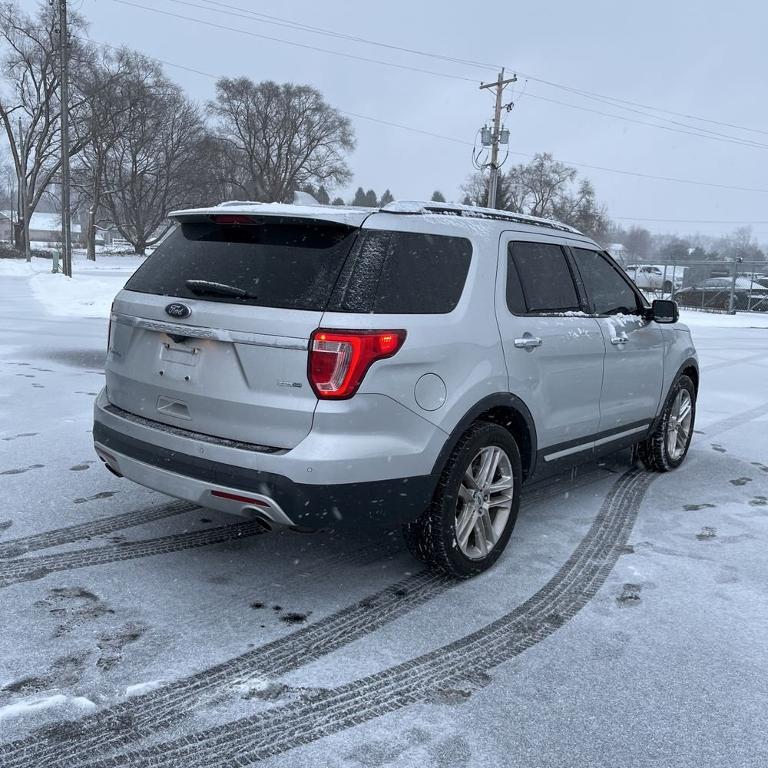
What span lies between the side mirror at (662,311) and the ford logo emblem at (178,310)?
3.34 m

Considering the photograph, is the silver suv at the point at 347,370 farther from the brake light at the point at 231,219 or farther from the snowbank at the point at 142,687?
the snowbank at the point at 142,687

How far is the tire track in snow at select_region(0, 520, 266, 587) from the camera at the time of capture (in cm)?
357

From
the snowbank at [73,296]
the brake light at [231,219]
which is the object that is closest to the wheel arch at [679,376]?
the brake light at [231,219]

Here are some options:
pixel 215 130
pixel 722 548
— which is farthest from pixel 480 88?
pixel 722 548

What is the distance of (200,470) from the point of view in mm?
3211

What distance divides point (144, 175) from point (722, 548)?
2202 inches

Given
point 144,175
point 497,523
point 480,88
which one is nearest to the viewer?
point 497,523

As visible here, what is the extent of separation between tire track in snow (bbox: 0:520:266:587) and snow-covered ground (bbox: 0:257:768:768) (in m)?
0.02

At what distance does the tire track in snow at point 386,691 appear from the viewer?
7.74 feet

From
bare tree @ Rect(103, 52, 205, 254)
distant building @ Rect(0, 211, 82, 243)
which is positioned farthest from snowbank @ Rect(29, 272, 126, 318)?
distant building @ Rect(0, 211, 82, 243)

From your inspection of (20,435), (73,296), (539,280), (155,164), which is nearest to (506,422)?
(539,280)

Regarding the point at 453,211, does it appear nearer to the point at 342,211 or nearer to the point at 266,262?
the point at 342,211

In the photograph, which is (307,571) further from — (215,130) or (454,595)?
(215,130)

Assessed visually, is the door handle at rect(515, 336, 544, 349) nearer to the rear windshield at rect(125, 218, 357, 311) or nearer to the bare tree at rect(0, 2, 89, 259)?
the rear windshield at rect(125, 218, 357, 311)
